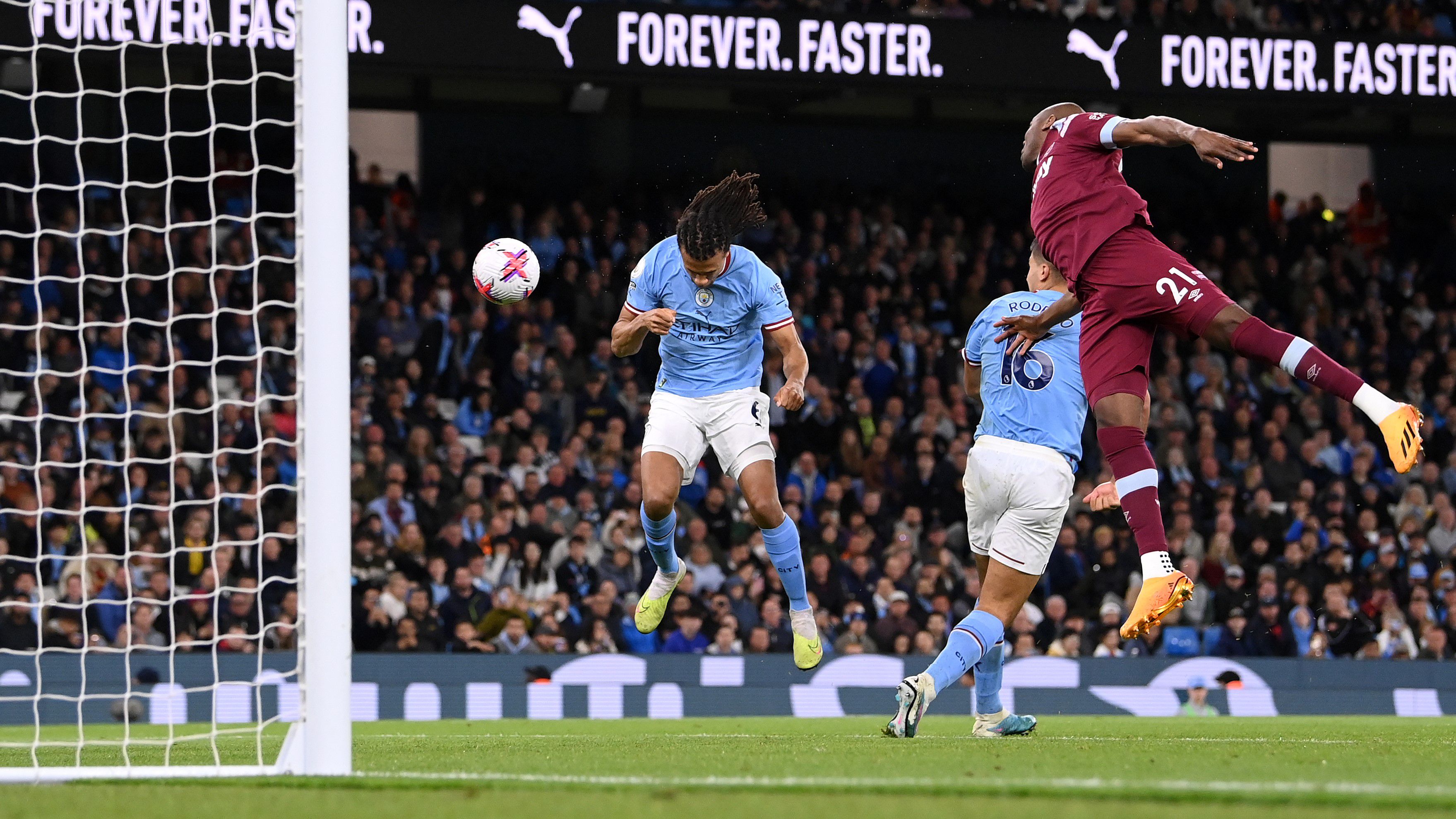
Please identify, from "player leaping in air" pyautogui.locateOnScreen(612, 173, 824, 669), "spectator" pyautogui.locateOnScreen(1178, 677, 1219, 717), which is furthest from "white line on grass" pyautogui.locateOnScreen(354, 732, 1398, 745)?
"spectator" pyautogui.locateOnScreen(1178, 677, 1219, 717)

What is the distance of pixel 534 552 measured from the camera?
1548 cm

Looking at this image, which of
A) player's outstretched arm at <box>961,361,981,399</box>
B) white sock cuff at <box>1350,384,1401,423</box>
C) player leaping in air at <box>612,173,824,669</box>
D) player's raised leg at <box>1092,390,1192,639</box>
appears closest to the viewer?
white sock cuff at <box>1350,384,1401,423</box>

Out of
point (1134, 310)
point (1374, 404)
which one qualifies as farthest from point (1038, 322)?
point (1374, 404)

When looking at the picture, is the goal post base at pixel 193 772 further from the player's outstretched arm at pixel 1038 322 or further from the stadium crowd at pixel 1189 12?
the stadium crowd at pixel 1189 12

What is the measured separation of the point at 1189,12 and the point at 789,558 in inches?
533

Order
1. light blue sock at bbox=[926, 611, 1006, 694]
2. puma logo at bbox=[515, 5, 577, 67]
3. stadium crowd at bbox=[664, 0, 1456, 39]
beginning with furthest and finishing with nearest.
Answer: stadium crowd at bbox=[664, 0, 1456, 39] < puma logo at bbox=[515, 5, 577, 67] < light blue sock at bbox=[926, 611, 1006, 694]

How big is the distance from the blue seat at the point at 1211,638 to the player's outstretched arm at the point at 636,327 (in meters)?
9.10

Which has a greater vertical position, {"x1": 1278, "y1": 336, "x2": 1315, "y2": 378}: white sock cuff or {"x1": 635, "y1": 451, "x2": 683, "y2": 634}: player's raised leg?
{"x1": 1278, "y1": 336, "x2": 1315, "y2": 378}: white sock cuff

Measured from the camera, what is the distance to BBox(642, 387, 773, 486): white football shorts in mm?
8867

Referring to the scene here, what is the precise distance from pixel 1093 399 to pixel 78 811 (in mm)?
4268

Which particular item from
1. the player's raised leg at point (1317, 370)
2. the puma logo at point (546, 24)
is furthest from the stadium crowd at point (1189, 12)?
the player's raised leg at point (1317, 370)

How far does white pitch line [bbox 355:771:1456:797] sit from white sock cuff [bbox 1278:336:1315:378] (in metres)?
1.93

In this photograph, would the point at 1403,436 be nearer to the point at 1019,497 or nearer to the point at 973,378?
the point at 1019,497

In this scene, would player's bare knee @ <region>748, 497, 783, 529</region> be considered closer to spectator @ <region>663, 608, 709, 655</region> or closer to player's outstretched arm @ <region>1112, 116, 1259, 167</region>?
player's outstretched arm @ <region>1112, 116, 1259, 167</region>
